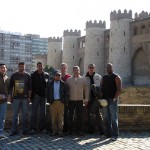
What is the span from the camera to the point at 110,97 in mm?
7078

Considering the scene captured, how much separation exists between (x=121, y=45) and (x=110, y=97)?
3012 cm

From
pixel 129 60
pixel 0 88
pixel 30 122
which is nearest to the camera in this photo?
pixel 0 88

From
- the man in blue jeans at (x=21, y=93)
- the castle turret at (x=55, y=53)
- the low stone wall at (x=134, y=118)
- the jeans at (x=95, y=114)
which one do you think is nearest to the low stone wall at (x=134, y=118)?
the low stone wall at (x=134, y=118)

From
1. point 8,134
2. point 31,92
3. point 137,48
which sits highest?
point 137,48

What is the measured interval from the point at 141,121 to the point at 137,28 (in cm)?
2880

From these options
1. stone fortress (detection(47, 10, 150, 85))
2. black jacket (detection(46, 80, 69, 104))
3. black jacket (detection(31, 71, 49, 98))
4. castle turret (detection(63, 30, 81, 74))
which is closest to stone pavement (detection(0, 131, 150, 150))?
black jacket (detection(46, 80, 69, 104))

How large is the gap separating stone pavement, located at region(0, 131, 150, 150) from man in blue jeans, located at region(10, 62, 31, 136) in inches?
16.1

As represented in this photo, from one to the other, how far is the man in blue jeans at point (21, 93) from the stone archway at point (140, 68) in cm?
2749

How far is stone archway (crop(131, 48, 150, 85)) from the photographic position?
112 feet

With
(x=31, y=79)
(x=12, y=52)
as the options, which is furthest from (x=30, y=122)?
(x=12, y=52)

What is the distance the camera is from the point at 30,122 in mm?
7387

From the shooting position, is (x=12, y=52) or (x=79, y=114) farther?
(x=12, y=52)

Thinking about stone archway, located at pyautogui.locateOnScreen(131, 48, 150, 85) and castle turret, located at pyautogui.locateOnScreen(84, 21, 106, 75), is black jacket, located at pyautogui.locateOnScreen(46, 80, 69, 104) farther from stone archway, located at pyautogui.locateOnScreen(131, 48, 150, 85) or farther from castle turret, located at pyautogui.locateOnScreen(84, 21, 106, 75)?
castle turret, located at pyautogui.locateOnScreen(84, 21, 106, 75)

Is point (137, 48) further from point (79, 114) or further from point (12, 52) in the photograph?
point (12, 52)
